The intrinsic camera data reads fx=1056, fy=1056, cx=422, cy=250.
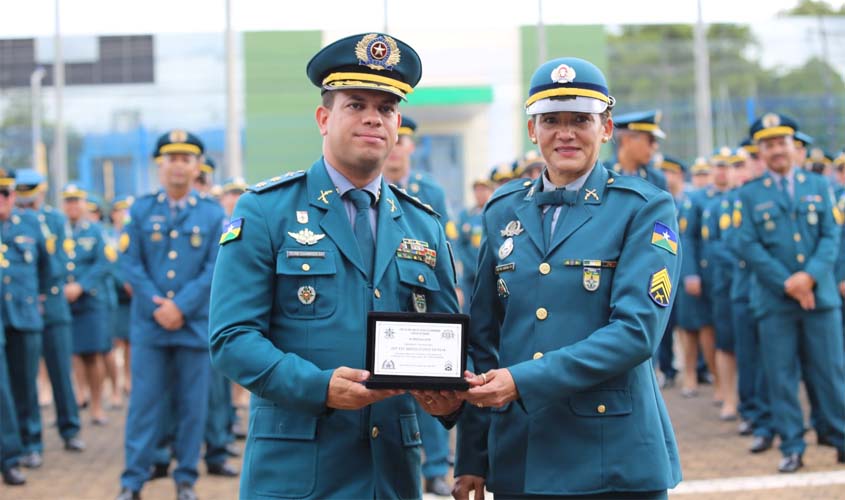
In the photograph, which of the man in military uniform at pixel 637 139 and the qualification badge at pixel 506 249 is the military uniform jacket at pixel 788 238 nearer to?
the man in military uniform at pixel 637 139

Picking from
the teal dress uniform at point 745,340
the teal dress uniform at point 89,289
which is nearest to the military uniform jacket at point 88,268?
the teal dress uniform at point 89,289

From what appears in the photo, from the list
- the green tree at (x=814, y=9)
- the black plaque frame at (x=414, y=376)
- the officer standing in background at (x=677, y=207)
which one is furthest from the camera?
the green tree at (x=814, y=9)

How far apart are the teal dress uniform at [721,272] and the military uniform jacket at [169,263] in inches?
186

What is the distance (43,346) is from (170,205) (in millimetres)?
2920

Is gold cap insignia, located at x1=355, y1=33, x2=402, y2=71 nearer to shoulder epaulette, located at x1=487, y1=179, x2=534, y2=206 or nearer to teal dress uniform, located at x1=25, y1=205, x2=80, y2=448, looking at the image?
shoulder epaulette, located at x1=487, y1=179, x2=534, y2=206

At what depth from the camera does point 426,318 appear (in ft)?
10.1

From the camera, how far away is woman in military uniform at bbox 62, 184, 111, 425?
37.7ft

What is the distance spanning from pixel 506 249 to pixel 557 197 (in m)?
0.25

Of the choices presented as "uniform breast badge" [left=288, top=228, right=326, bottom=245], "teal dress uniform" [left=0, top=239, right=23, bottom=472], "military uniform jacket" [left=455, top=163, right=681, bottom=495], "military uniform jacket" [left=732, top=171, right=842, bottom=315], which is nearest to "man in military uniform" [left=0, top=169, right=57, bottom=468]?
"teal dress uniform" [left=0, top=239, right=23, bottom=472]

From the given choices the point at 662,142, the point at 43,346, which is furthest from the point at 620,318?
the point at 662,142

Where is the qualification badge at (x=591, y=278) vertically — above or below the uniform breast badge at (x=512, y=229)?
below

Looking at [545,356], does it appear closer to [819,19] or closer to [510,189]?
[510,189]

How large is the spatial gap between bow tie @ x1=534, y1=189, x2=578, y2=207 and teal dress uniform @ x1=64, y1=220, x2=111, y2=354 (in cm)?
883

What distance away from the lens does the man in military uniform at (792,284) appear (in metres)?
7.59
